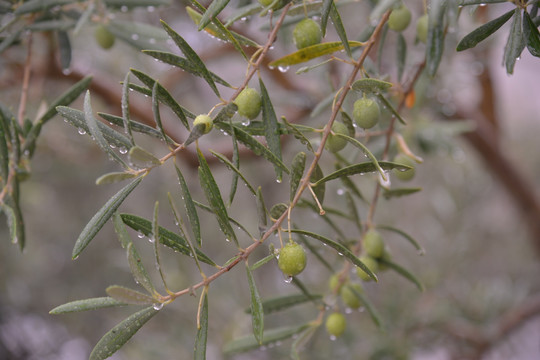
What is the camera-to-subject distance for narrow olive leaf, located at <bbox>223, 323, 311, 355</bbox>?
72cm

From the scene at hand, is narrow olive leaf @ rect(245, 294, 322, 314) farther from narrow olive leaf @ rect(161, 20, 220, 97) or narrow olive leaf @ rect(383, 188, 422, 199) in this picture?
narrow olive leaf @ rect(161, 20, 220, 97)

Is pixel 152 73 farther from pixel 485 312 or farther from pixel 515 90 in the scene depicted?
pixel 515 90

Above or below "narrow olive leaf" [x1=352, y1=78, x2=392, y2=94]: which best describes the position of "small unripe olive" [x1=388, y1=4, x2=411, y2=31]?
above

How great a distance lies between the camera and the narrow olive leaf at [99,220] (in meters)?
0.50

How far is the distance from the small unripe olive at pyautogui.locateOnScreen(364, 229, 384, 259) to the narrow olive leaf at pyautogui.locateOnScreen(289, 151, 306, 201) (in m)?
0.21

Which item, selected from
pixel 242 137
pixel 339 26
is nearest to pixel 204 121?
pixel 242 137

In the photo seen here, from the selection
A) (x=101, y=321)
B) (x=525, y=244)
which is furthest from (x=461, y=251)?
(x=101, y=321)

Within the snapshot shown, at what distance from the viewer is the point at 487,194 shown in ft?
7.22

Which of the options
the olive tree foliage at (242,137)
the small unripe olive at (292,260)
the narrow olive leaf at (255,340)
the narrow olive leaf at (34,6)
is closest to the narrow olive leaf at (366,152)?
the olive tree foliage at (242,137)

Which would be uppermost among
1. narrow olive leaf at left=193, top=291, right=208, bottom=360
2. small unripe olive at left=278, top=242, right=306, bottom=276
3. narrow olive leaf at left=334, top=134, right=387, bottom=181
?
narrow olive leaf at left=334, top=134, right=387, bottom=181

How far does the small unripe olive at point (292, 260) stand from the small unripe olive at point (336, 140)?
4.2 inches

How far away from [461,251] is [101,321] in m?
→ 1.55

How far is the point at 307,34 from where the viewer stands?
558 millimetres

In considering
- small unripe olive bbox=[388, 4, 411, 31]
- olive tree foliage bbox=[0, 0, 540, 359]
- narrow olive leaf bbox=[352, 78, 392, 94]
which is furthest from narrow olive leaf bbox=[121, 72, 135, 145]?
small unripe olive bbox=[388, 4, 411, 31]
